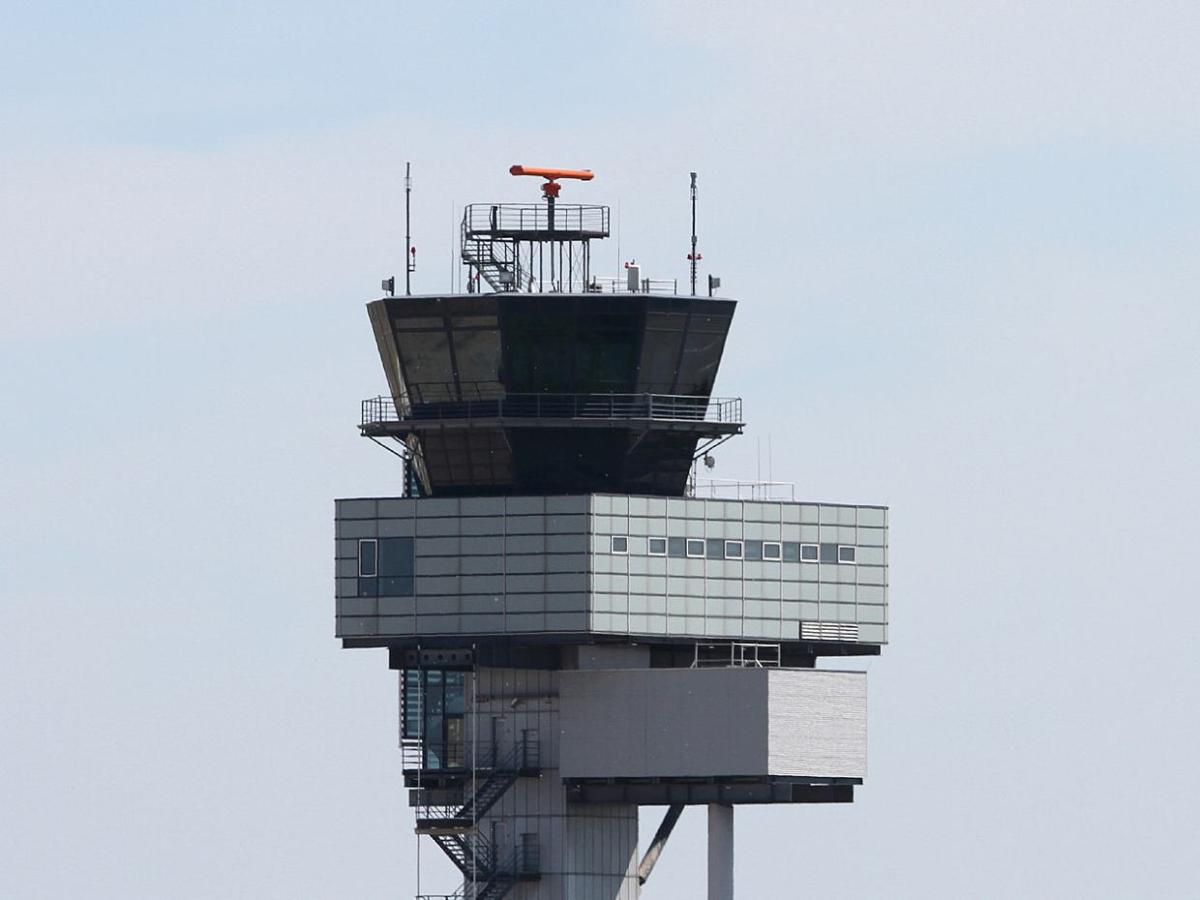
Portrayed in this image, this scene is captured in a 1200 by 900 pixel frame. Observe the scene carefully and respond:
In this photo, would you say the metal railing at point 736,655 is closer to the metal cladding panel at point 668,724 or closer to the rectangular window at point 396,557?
the metal cladding panel at point 668,724

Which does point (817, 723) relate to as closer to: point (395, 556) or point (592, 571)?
point (592, 571)

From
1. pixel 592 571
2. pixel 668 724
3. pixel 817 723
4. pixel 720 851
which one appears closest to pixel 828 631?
pixel 817 723

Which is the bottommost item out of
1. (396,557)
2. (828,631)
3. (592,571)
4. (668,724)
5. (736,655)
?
(668,724)

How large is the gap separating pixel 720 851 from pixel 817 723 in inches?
193

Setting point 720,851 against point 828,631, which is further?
point 828,631

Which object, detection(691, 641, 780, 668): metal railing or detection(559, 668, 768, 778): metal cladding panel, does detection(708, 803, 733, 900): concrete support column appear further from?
detection(691, 641, 780, 668): metal railing

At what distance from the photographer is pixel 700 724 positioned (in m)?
161

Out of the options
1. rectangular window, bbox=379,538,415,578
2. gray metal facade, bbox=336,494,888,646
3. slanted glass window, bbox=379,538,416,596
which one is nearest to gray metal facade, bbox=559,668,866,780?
gray metal facade, bbox=336,494,888,646

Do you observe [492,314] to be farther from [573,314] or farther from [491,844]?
[491,844]

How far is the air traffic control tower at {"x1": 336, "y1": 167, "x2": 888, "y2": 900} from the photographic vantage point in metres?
161

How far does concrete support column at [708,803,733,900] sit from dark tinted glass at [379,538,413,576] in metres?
11.5

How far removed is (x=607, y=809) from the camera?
163375mm

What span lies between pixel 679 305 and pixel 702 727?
12.4 m

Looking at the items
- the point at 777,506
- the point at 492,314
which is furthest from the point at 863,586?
the point at 492,314
